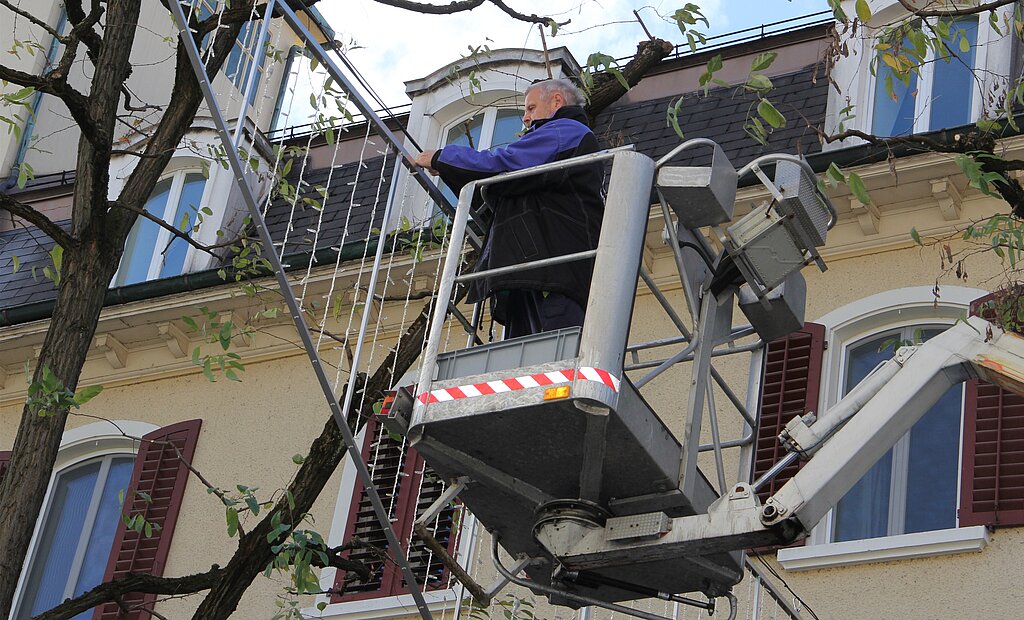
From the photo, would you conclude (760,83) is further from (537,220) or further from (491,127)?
(491,127)

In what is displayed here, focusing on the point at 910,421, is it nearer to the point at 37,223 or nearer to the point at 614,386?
the point at 614,386

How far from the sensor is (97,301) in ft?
33.7

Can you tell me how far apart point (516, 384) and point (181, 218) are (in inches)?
395

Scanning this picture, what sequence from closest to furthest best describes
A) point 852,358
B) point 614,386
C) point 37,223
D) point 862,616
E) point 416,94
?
1. point 614,386
2. point 37,223
3. point 862,616
4. point 852,358
5. point 416,94

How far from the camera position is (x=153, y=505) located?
49.8ft

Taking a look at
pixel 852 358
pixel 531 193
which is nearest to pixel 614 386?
pixel 531 193

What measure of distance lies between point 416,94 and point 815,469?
9.51 m

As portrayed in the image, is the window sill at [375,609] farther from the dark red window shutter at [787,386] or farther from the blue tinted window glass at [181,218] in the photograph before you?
the blue tinted window glass at [181,218]

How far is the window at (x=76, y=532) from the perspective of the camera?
50.9 ft

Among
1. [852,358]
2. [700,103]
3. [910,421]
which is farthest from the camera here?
[700,103]

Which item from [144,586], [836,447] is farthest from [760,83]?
[144,586]

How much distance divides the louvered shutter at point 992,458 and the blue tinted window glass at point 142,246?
8.29m

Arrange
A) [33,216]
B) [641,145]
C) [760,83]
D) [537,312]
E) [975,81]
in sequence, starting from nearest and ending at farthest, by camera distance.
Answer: [537,312] → [760,83] → [33,216] → [975,81] → [641,145]

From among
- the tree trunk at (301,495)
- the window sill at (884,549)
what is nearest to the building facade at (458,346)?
the window sill at (884,549)
